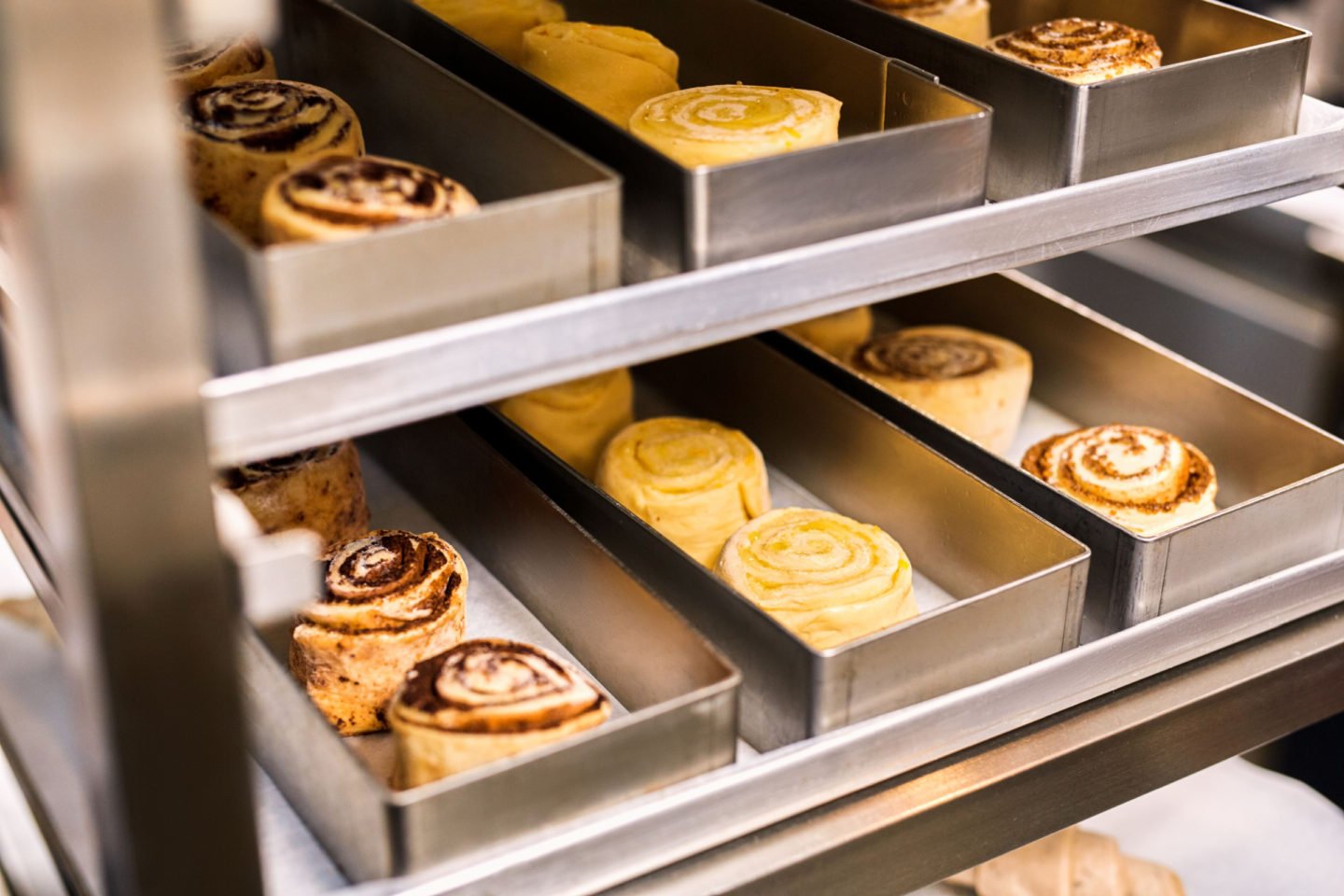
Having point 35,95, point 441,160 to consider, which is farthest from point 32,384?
point 441,160

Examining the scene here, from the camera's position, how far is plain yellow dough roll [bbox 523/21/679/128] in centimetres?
155

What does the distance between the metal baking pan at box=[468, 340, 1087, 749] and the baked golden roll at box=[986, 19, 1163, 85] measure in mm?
430

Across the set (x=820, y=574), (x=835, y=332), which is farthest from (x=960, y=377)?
(x=820, y=574)

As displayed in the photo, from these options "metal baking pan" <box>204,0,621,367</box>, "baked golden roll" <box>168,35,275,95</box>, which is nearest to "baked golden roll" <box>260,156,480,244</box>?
"metal baking pan" <box>204,0,621,367</box>

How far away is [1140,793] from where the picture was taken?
1510 millimetres

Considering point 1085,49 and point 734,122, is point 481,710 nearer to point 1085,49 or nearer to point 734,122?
point 734,122

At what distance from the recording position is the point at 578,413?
6.09 ft

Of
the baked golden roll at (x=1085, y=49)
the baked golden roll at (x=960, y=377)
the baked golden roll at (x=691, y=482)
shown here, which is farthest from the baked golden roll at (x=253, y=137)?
the baked golden roll at (x=960, y=377)

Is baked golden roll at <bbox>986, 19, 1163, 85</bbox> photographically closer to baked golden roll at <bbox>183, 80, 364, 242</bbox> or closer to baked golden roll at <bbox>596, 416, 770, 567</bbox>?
baked golden roll at <bbox>596, 416, 770, 567</bbox>

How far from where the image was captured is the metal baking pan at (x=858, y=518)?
1312 mm

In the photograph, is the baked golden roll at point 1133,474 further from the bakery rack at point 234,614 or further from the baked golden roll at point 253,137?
the baked golden roll at point 253,137

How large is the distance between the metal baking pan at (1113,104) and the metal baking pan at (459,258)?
45 cm

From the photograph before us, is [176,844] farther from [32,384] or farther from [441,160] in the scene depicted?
[441,160]

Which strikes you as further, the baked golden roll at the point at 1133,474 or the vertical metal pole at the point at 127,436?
the baked golden roll at the point at 1133,474
